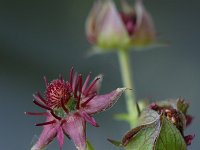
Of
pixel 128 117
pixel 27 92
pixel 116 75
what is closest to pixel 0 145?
pixel 27 92

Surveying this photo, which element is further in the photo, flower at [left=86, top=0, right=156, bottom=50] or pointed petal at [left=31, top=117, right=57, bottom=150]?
flower at [left=86, top=0, right=156, bottom=50]

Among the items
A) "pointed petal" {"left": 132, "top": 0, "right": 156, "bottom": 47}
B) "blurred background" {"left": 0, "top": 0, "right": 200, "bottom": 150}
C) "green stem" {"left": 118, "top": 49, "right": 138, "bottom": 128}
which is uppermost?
A: "pointed petal" {"left": 132, "top": 0, "right": 156, "bottom": 47}

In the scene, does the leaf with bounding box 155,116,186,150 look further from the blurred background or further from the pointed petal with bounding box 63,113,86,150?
the blurred background

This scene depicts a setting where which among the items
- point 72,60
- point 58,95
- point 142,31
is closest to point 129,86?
point 142,31

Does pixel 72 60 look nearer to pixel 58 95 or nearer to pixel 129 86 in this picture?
pixel 129 86

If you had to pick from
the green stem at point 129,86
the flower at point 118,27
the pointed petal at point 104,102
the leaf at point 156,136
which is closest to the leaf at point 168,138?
the leaf at point 156,136

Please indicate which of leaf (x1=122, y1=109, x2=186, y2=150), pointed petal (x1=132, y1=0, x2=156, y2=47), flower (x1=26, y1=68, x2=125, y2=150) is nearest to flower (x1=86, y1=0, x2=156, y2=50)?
pointed petal (x1=132, y1=0, x2=156, y2=47)
